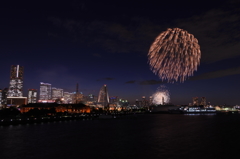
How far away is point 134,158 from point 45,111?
88.6 metres

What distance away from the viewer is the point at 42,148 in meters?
29.0

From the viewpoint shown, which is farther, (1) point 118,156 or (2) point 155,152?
(2) point 155,152

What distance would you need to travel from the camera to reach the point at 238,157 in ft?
81.3

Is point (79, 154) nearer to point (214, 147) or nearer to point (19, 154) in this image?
point (19, 154)

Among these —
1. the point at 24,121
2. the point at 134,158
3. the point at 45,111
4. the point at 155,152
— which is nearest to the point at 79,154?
the point at 134,158

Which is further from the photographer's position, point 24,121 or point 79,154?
point 24,121

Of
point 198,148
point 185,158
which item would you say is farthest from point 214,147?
point 185,158

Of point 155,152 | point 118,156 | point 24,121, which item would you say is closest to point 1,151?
Answer: point 118,156

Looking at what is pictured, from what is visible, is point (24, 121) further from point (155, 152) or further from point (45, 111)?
point (155, 152)

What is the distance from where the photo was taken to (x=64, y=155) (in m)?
24.9

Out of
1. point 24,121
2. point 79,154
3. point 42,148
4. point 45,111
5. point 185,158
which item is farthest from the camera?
point 45,111

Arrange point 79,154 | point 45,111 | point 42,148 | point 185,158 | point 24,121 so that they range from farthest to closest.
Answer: point 45,111 < point 24,121 < point 42,148 < point 79,154 < point 185,158

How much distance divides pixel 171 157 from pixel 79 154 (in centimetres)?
Answer: 1045

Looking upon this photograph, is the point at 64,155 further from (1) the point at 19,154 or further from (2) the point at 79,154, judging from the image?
(1) the point at 19,154
